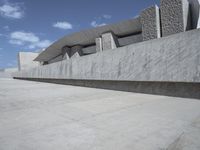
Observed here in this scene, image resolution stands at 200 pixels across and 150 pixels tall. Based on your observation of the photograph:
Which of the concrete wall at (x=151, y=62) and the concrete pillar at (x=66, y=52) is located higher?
the concrete pillar at (x=66, y=52)

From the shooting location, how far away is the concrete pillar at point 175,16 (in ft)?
44.7

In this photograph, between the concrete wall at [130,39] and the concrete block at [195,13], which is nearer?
the concrete block at [195,13]

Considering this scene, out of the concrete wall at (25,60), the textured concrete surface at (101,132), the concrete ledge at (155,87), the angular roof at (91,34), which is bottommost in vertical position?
the textured concrete surface at (101,132)

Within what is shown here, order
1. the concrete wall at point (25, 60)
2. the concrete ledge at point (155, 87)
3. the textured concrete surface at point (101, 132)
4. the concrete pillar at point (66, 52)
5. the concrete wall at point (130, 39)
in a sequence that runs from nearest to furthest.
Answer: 1. the textured concrete surface at point (101, 132)
2. the concrete ledge at point (155, 87)
3. the concrete wall at point (130, 39)
4. the concrete pillar at point (66, 52)
5. the concrete wall at point (25, 60)

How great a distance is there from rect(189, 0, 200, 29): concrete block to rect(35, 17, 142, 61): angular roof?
206 inches

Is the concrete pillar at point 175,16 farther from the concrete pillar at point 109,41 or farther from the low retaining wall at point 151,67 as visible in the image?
the low retaining wall at point 151,67

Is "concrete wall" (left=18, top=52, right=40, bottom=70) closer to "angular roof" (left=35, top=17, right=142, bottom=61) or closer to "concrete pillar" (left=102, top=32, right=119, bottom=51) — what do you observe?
"angular roof" (left=35, top=17, right=142, bottom=61)

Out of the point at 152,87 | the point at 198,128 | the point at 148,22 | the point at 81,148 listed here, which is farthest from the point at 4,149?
the point at 148,22

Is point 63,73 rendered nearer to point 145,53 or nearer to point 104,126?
point 145,53

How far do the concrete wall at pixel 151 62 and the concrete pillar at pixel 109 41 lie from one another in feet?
39.6

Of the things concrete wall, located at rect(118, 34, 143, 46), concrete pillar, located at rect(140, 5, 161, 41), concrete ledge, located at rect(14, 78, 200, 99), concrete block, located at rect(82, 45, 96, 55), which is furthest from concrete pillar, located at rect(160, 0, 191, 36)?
concrete block, located at rect(82, 45, 96, 55)

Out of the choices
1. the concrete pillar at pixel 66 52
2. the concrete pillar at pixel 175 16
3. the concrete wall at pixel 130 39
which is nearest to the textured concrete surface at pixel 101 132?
the concrete pillar at pixel 175 16

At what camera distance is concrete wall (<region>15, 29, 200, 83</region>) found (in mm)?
5508

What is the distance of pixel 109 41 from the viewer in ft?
72.3
